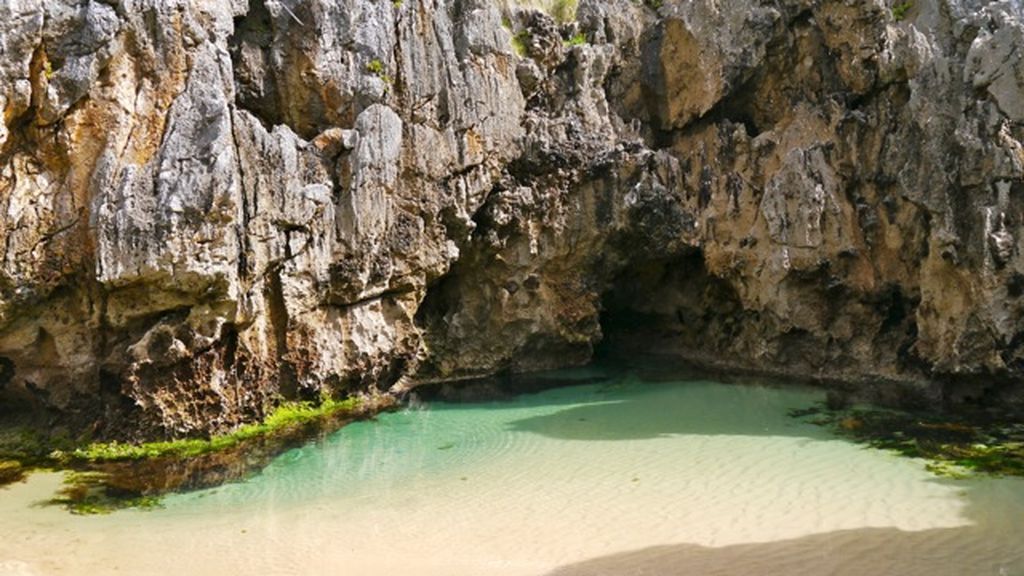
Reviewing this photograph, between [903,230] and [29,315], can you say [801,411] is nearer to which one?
[903,230]

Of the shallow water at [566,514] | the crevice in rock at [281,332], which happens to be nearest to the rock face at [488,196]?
the crevice in rock at [281,332]

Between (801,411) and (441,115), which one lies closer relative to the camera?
(801,411)

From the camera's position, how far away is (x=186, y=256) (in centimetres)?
1675

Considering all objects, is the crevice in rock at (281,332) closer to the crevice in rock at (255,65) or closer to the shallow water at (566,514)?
the shallow water at (566,514)

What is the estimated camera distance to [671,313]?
26953mm

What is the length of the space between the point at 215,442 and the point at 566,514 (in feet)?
32.2

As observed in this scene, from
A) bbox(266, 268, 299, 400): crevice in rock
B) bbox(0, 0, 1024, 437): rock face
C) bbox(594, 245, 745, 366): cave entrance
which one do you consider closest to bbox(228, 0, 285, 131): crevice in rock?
bbox(0, 0, 1024, 437): rock face

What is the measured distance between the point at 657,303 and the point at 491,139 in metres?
9.20

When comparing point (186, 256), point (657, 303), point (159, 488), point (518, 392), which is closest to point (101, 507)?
point (159, 488)

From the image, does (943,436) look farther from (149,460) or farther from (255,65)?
(255,65)

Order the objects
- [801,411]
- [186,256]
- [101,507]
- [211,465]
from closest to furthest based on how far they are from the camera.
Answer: [101,507] < [211,465] < [186,256] < [801,411]

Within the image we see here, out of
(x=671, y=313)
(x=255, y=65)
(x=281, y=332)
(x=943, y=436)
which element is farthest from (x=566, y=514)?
(x=671, y=313)

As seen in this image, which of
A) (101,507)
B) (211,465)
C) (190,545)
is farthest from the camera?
(211,465)

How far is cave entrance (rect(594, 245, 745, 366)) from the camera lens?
82.3 ft
